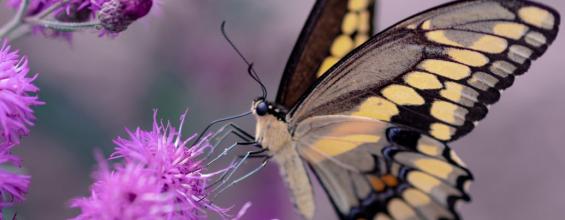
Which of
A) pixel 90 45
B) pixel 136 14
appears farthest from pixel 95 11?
pixel 90 45

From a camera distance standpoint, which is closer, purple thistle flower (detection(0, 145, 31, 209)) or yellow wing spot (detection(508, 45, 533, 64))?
purple thistle flower (detection(0, 145, 31, 209))

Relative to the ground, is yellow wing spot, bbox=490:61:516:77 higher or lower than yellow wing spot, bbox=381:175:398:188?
higher

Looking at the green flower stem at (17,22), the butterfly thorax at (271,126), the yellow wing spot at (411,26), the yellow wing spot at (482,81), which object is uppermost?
the green flower stem at (17,22)

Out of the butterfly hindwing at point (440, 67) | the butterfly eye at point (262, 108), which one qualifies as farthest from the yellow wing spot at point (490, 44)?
the butterfly eye at point (262, 108)

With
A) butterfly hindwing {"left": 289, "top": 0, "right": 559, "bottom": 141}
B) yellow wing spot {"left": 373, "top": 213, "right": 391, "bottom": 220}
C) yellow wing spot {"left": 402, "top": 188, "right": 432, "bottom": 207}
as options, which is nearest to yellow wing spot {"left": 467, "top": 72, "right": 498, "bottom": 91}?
butterfly hindwing {"left": 289, "top": 0, "right": 559, "bottom": 141}

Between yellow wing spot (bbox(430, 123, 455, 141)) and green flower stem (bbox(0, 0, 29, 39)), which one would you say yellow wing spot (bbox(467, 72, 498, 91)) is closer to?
yellow wing spot (bbox(430, 123, 455, 141))

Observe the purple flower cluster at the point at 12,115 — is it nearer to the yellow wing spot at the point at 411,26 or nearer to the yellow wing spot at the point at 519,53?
the yellow wing spot at the point at 411,26
